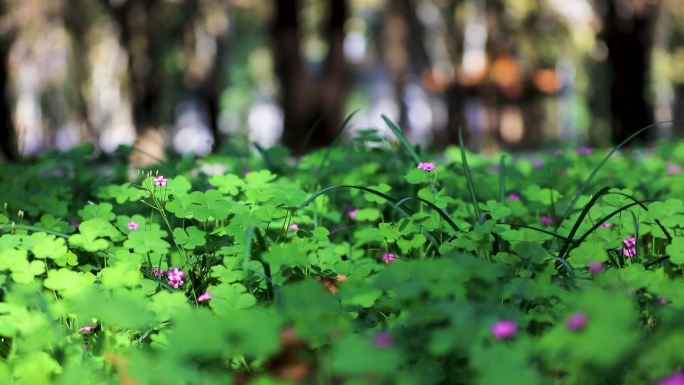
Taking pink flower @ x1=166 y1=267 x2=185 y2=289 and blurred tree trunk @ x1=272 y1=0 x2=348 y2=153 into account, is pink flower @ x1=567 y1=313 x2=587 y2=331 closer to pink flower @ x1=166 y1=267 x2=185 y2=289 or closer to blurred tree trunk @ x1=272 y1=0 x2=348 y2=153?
pink flower @ x1=166 y1=267 x2=185 y2=289

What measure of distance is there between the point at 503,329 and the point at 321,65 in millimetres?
9557

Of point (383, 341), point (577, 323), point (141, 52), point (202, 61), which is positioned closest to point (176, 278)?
point (383, 341)

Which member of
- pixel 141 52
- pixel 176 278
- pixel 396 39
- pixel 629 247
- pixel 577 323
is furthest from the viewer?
pixel 396 39

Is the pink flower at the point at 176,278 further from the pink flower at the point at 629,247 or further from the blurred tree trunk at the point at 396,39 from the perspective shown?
the blurred tree trunk at the point at 396,39

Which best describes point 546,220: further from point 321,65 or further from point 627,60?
point 627,60

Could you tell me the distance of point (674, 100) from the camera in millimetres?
33469

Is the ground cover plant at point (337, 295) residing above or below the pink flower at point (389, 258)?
above

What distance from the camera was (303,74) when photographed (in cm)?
1054

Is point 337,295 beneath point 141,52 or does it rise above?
above

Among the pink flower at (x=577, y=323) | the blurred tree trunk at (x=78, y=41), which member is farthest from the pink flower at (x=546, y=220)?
the blurred tree trunk at (x=78, y=41)

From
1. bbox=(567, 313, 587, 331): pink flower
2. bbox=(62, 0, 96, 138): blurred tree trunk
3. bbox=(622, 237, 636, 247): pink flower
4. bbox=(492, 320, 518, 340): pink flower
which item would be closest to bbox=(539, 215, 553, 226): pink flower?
bbox=(622, 237, 636, 247): pink flower

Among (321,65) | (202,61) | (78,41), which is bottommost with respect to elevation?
(202,61)

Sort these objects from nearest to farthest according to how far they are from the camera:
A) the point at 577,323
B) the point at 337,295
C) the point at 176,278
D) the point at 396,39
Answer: the point at 577,323
the point at 337,295
the point at 176,278
the point at 396,39

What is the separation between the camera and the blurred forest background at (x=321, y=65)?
34.6 feet
